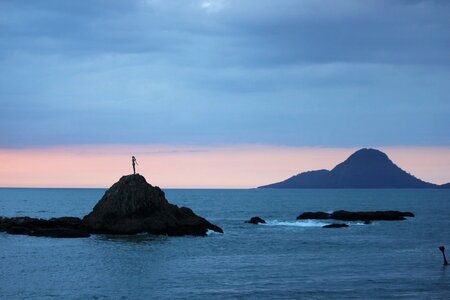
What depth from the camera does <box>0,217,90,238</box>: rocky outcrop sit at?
256 ft

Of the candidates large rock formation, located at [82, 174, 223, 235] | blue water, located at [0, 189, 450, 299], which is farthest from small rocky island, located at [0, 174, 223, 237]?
blue water, located at [0, 189, 450, 299]

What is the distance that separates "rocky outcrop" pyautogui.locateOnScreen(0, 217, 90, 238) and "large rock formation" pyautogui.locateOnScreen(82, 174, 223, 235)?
9.38 feet

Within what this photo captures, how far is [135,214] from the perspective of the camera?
8094cm

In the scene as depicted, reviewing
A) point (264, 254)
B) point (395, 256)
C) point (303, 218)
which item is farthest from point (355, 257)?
point (303, 218)

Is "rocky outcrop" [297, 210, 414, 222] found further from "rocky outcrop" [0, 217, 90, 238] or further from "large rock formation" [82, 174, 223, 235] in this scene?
"rocky outcrop" [0, 217, 90, 238]

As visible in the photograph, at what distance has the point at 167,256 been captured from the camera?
195 feet

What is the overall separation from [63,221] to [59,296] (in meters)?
53.4

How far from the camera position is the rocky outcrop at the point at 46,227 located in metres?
78.0

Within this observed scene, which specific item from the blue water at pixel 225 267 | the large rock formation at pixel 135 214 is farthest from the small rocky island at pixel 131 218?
the blue water at pixel 225 267

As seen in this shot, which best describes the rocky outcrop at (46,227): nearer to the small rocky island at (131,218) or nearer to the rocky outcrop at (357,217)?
the small rocky island at (131,218)

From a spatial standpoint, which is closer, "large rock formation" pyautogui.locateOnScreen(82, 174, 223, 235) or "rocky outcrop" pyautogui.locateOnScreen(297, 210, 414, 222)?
"large rock formation" pyautogui.locateOnScreen(82, 174, 223, 235)

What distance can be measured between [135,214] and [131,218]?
32.6 inches

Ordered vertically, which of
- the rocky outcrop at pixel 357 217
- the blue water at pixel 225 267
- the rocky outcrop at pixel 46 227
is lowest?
the blue water at pixel 225 267

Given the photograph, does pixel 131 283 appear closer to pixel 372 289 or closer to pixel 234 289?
pixel 234 289
